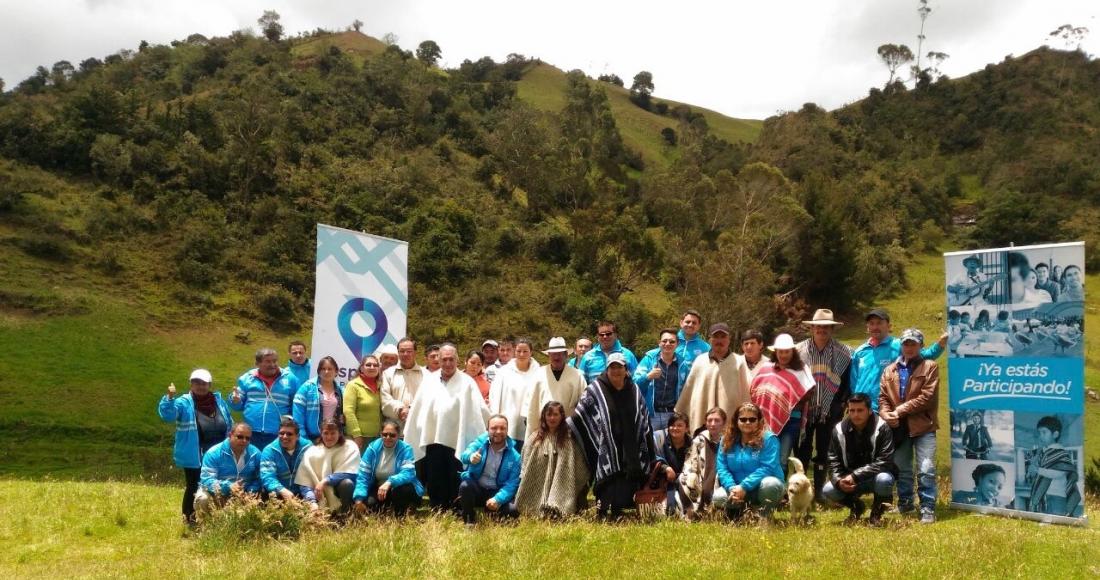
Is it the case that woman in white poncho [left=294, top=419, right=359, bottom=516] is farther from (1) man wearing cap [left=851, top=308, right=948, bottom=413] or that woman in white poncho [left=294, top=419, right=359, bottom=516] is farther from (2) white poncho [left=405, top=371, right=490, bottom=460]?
(1) man wearing cap [left=851, top=308, right=948, bottom=413]

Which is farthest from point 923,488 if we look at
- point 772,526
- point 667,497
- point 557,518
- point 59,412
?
point 59,412

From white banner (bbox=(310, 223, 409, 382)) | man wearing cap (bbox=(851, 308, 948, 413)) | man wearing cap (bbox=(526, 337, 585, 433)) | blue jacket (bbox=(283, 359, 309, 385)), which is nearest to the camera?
man wearing cap (bbox=(851, 308, 948, 413))

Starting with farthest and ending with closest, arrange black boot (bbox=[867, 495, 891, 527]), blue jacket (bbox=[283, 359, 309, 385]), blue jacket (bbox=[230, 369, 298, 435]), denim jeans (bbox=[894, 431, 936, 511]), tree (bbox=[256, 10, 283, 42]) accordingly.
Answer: tree (bbox=[256, 10, 283, 42]) → blue jacket (bbox=[283, 359, 309, 385]) → blue jacket (bbox=[230, 369, 298, 435]) → denim jeans (bbox=[894, 431, 936, 511]) → black boot (bbox=[867, 495, 891, 527])

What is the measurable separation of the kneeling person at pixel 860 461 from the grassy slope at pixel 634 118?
60687mm

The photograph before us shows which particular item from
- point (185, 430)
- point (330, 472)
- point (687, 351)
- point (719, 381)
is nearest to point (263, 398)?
point (185, 430)

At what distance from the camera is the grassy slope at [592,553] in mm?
5559

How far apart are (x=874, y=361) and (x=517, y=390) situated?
3367 mm

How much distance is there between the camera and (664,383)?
27.0ft

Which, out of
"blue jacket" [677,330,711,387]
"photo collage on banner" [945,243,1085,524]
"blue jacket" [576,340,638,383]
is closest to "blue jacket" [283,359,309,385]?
"blue jacket" [576,340,638,383]

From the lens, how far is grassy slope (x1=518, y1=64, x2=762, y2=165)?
7419cm

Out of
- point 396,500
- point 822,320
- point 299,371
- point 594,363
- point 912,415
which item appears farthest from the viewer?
point 594,363

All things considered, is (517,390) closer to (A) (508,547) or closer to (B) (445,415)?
(B) (445,415)

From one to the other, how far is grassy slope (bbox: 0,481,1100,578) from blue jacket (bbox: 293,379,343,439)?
1.38m

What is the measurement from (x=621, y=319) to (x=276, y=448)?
26.3 meters
